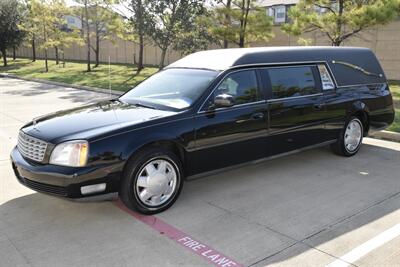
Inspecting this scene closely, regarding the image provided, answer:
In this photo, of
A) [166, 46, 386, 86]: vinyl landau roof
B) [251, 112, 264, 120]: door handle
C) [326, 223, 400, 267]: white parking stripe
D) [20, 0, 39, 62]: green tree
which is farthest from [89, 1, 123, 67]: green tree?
[326, 223, 400, 267]: white parking stripe

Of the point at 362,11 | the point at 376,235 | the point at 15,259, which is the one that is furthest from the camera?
the point at 362,11

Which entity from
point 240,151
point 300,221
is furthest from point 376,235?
point 240,151

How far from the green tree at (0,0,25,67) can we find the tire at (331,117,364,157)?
33.5 m

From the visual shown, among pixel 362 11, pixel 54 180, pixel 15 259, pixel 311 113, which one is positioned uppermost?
pixel 362 11

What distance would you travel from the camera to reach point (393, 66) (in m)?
19.0

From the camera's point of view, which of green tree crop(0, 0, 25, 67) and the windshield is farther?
green tree crop(0, 0, 25, 67)

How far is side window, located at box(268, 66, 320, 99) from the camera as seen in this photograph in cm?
537

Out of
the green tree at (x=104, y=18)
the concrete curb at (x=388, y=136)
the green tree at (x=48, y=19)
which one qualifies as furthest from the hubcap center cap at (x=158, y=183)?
the green tree at (x=48, y=19)

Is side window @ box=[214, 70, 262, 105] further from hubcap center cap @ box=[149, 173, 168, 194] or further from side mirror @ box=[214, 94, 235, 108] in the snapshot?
hubcap center cap @ box=[149, 173, 168, 194]

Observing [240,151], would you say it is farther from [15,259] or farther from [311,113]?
[15,259]

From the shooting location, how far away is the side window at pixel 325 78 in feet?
19.6

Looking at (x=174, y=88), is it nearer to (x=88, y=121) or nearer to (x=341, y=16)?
(x=88, y=121)

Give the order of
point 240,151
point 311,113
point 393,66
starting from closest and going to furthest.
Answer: point 240,151
point 311,113
point 393,66

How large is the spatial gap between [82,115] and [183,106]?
3.82 ft
